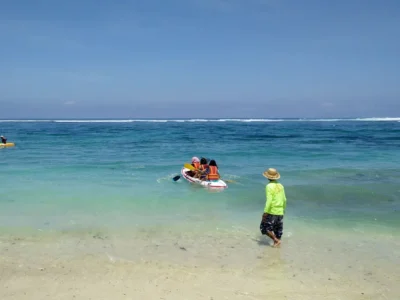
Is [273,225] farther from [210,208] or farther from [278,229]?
[210,208]

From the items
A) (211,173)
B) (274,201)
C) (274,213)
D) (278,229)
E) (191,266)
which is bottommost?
(191,266)

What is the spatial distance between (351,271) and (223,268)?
2100mm

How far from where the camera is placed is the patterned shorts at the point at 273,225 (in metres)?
7.65

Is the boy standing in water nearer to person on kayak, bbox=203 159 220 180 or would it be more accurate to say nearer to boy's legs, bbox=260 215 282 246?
boy's legs, bbox=260 215 282 246

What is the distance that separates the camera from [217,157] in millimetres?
24391

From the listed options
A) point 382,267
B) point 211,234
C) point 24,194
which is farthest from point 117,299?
point 24,194

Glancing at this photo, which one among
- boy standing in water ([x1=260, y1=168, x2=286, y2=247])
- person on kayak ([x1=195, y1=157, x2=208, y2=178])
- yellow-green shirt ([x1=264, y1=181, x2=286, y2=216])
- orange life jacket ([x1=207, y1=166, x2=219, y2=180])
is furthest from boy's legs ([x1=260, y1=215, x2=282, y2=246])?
person on kayak ([x1=195, y1=157, x2=208, y2=178])

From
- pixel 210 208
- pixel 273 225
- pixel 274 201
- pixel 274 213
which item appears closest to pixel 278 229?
pixel 273 225

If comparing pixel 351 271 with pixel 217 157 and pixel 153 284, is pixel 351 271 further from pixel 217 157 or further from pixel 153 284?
pixel 217 157

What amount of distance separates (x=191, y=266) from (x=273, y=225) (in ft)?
6.46

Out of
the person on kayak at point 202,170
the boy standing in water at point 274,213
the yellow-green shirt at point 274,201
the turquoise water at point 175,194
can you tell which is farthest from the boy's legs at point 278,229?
the person on kayak at point 202,170

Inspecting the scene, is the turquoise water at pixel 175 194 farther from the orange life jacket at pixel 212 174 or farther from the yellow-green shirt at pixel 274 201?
the yellow-green shirt at pixel 274 201

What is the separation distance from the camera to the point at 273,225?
7.65m

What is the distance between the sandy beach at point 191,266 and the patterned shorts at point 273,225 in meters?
0.29
